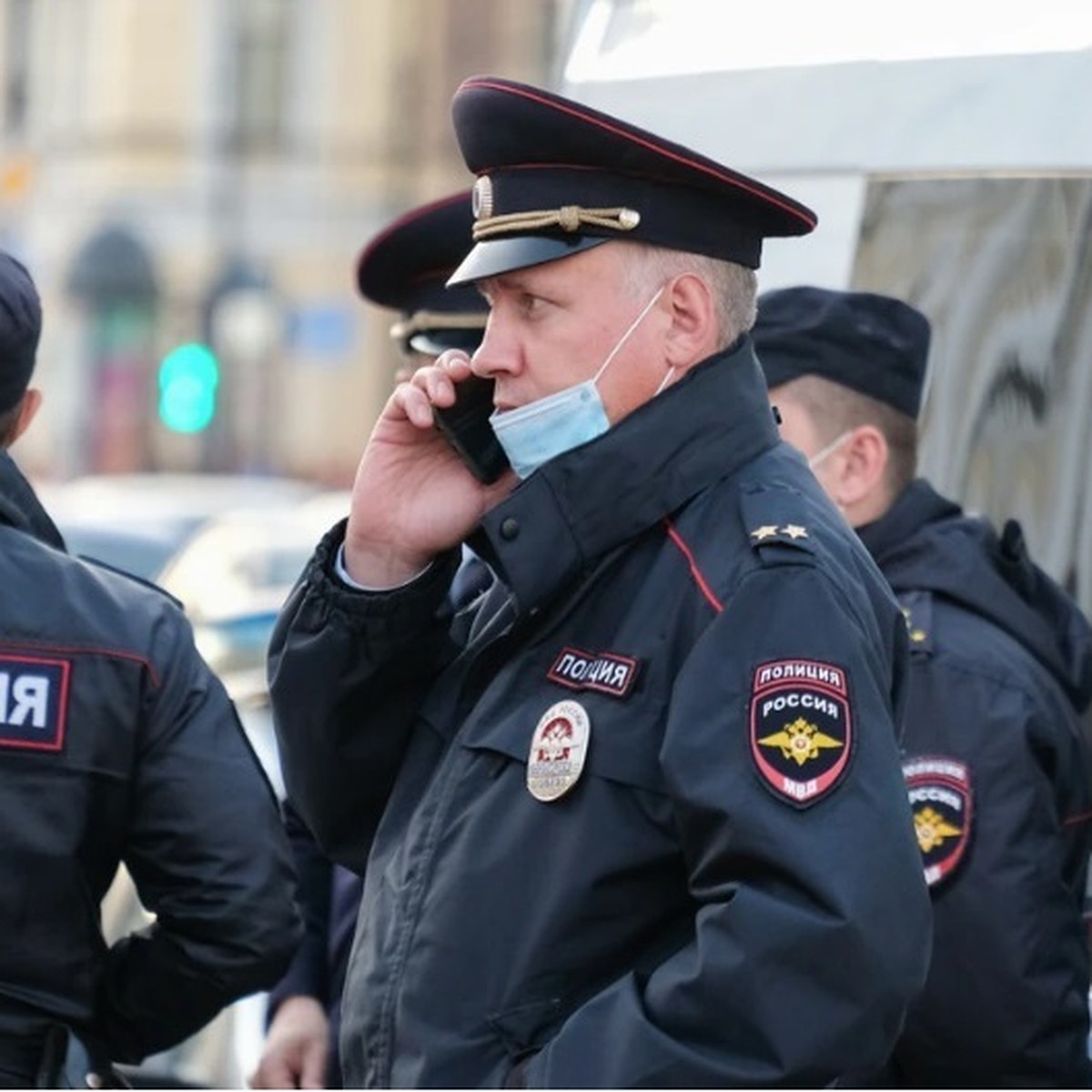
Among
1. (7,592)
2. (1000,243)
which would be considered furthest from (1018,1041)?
(1000,243)

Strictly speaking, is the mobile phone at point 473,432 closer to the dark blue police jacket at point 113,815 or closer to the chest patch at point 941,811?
Result: the dark blue police jacket at point 113,815

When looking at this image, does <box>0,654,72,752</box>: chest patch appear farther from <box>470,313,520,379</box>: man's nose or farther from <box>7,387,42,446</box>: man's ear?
<box>470,313,520,379</box>: man's nose

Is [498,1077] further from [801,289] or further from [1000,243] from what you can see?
[1000,243]

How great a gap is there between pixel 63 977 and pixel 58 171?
39633 mm

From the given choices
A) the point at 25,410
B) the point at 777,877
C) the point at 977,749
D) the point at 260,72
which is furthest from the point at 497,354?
the point at 260,72

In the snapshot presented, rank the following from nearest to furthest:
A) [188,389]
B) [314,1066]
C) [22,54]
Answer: [314,1066], [188,389], [22,54]

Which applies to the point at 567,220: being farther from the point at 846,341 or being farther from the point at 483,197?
the point at 846,341

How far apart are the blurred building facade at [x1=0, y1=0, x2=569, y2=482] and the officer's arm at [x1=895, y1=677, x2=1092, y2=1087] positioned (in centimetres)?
3405

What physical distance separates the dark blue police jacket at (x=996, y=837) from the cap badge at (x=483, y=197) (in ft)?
3.51

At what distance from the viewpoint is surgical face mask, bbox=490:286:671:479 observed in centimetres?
300

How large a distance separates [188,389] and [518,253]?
26017 mm

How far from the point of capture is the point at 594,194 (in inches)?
119

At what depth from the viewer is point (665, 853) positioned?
2811 millimetres

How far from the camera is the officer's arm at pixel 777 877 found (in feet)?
8.71
